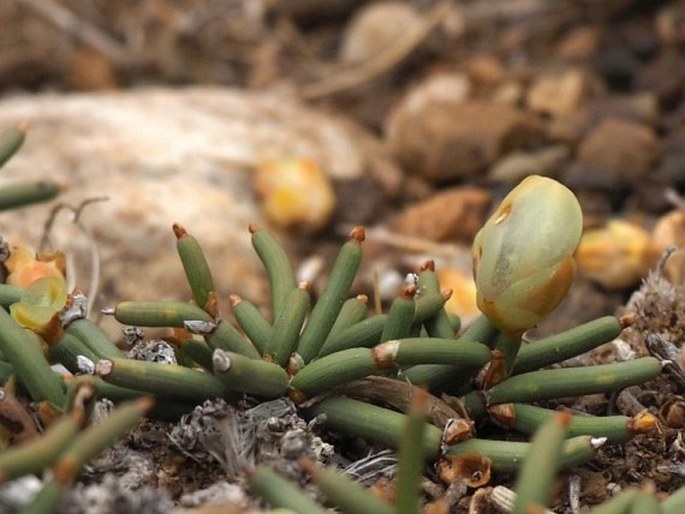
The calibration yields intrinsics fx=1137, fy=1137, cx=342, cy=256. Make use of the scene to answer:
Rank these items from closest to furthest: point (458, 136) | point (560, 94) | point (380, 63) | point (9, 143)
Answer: point (9, 143) < point (458, 136) < point (560, 94) < point (380, 63)

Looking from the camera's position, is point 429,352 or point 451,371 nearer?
point 429,352

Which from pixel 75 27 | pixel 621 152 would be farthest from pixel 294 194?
pixel 75 27

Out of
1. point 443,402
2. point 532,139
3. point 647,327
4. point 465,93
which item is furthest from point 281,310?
point 465,93

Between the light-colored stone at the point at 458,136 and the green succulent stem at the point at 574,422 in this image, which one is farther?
the light-colored stone at the point at 458,136

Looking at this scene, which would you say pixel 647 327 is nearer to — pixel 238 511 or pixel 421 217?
pixel 238 511

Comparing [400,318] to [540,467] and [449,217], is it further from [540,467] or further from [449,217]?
[449,217]

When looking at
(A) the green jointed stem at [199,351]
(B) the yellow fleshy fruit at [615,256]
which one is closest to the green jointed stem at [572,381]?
(A) the green jointed stem at [199,351]

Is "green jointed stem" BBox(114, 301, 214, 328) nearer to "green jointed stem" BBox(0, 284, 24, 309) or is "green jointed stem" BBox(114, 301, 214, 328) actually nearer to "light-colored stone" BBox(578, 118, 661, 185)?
"green jointed stem" BBox(0, 284, 24, 309)

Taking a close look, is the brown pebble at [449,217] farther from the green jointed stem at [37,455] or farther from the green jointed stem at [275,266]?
the green jointed stem at [37,455]

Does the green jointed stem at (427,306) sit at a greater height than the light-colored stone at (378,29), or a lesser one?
greater
